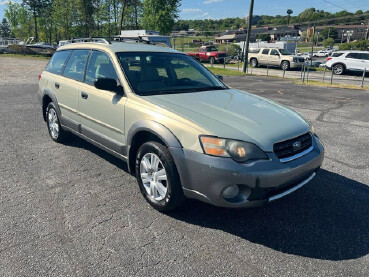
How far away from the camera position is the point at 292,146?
3029 millimetres

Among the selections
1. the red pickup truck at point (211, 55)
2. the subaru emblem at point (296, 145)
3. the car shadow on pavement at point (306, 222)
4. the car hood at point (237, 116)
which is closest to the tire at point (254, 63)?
the red pickup truck at point (211, 55)

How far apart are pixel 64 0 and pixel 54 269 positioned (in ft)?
177

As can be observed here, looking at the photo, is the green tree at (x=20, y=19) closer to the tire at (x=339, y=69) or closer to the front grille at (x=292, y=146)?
the tire at (x=339, y=69)

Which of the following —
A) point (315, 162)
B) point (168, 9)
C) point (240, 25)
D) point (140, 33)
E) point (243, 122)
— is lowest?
point (315, 162)

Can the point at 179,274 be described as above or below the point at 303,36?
below

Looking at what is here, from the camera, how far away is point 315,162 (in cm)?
318

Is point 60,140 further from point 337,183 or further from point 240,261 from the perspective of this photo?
point 337,183

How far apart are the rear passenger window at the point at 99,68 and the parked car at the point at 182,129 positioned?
0.01m

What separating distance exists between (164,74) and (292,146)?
194 cm

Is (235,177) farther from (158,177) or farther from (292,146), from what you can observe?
(158,177)

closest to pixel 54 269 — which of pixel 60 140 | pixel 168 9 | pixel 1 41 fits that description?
pixel 60 140

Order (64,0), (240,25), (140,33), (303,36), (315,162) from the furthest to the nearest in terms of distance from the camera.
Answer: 1. (240,25)
2. (303,36)
3. (64,0)
4. (140,33)
5. (315,162)

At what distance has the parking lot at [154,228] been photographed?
2.51 meters

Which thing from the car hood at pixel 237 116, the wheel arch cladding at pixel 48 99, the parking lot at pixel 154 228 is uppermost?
the car hood at pixel 237 116
